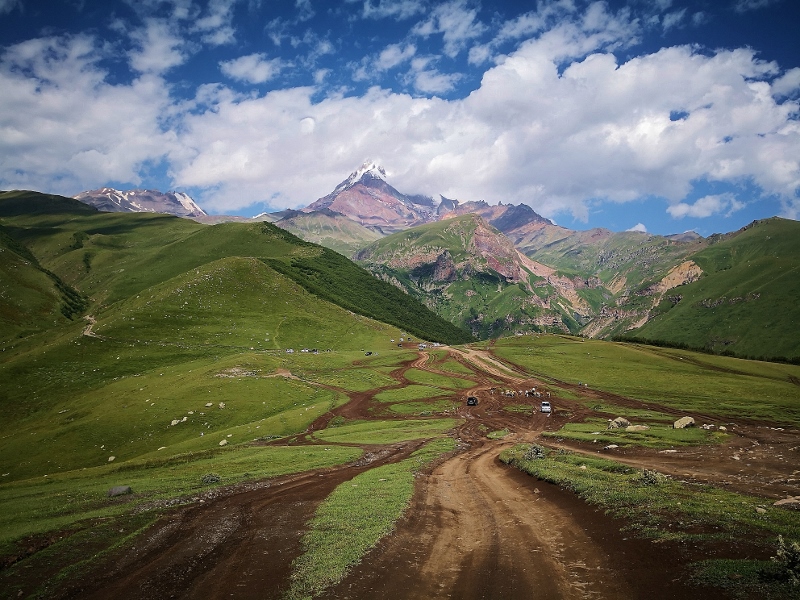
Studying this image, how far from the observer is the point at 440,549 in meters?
19.3

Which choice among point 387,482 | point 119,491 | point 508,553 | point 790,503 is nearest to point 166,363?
point 119,491

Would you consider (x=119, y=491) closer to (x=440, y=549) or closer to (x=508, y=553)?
(x=440, y=549)

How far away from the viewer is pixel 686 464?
105 ft

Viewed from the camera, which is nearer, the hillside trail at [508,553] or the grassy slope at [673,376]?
the hillside trail at [508,553]

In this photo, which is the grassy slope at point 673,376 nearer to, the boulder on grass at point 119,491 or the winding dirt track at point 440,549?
the winding dirt track at point 440,549

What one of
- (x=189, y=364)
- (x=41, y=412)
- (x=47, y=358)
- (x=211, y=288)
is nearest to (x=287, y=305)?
(x=211, y=288)

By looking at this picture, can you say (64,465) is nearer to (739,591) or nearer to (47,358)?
(47,358)

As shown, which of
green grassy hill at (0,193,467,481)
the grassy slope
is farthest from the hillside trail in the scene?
the grassy slope

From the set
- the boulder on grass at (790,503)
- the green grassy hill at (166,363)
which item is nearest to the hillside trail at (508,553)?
the boulder on grass at (790,503)

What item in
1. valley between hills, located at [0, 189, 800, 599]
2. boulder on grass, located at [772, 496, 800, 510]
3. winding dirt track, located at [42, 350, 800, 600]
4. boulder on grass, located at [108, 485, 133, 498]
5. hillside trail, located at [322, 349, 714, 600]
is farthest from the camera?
boulder on grass, located at [108, 485, 133, 498]

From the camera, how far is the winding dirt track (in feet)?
51.1

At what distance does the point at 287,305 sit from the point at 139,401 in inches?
3793

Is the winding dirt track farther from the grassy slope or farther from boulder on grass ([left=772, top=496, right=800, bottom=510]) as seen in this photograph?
the grassy slope

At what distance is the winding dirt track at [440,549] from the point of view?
51.1 ft
